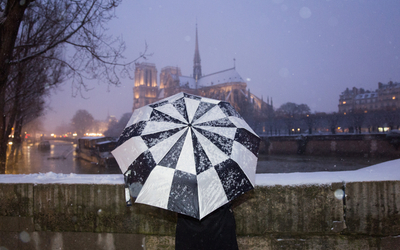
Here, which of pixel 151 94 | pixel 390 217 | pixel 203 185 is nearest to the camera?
pixel 203 185

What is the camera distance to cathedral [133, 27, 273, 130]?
87500 mm

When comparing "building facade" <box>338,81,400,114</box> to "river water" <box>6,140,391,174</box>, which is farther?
"building facade" <box>338,81,400,114</box>

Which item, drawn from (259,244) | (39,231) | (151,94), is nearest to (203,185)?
(259,244)

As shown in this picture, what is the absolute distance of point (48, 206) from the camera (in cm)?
281

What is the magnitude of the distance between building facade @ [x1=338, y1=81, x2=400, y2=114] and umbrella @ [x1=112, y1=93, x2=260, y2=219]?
2697 inches

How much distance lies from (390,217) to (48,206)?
3.63 m

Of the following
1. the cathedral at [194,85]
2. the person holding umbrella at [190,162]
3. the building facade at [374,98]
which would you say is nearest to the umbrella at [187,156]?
the person holding umbrella at [190,162]

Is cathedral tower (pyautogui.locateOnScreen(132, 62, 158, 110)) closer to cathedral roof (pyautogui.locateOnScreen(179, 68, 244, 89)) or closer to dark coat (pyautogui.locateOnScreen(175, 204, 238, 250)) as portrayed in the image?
cathedral roof (pyautogui.locateOnScreen(179, 68, 244, 89))

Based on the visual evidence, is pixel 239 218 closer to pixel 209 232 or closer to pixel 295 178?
pixel 209 232

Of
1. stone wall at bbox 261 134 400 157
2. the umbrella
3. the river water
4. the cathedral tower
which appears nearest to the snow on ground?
the umbrella

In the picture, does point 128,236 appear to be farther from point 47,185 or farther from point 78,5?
point 78,5

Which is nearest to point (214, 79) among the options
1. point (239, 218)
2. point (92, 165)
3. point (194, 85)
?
point (194, 85)

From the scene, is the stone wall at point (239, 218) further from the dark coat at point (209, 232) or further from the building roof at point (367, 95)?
the building roof at point (367, 95)

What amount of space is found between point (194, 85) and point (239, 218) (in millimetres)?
109674
